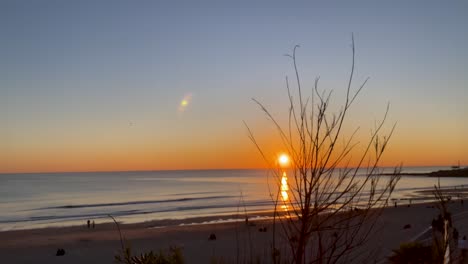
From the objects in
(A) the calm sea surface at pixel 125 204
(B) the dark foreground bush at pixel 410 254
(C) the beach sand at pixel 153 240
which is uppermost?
(A) the calm sea surface at pixel 125 204

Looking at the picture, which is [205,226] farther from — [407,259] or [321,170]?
[321,170]

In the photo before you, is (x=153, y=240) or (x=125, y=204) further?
(x=125, y=204)

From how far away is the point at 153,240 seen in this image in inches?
1005

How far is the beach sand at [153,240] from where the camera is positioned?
19281 mm

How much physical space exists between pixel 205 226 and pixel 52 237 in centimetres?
883

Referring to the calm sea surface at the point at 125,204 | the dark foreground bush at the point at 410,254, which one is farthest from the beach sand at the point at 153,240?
the dark foreground bush at the point at 410,254

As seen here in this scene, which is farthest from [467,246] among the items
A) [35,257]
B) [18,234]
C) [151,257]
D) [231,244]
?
[18,234]

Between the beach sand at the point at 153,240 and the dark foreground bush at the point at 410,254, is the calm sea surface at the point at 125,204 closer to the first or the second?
the beach sand at the point at 153,240

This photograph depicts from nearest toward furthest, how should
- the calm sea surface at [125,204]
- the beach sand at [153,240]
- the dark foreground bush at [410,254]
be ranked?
the dark foreground bush at [410,254]
the beach sand at [153,240]
the calm sea surface at [125,204]

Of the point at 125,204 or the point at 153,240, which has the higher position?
the point at 125,204

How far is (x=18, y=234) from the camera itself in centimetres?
2972

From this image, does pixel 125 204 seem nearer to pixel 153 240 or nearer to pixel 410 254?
pixel 153 240

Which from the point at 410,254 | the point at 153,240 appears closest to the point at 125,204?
the point at 153,240

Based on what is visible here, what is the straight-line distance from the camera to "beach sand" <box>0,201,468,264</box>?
19.3 metres
